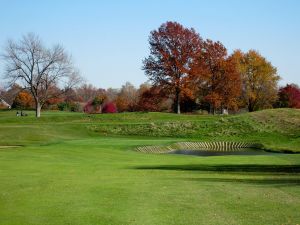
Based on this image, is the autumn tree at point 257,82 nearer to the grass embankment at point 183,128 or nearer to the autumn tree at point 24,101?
the grass embankment at point 183,128

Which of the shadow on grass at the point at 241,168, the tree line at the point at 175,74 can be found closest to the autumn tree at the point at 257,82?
the tree line at the point at 175,74

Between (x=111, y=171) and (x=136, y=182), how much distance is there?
4866mm

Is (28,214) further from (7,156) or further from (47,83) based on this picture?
(47,83)

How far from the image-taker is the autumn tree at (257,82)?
92.0 meters

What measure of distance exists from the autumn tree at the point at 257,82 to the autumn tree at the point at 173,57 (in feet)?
64.8

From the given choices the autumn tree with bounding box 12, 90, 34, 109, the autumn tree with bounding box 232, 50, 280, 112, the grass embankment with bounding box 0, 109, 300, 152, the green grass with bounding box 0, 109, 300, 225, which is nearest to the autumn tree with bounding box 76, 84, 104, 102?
the autumn tree with bounding box 12, 90, 34, 109

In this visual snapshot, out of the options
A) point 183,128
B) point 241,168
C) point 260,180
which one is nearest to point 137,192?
point 260,180

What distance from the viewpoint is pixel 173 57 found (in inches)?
2874

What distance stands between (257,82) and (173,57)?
26.7 m

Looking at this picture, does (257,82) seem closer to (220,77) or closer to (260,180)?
(220,77)

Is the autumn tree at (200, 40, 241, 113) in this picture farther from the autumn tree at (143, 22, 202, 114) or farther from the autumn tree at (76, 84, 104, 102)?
the autumn tree at (76, 84, 104, 102)

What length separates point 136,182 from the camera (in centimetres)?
1788

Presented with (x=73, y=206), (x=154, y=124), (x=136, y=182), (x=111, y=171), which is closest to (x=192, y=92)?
(x=154, y=124)

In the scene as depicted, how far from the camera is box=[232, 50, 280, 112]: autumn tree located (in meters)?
92.0
